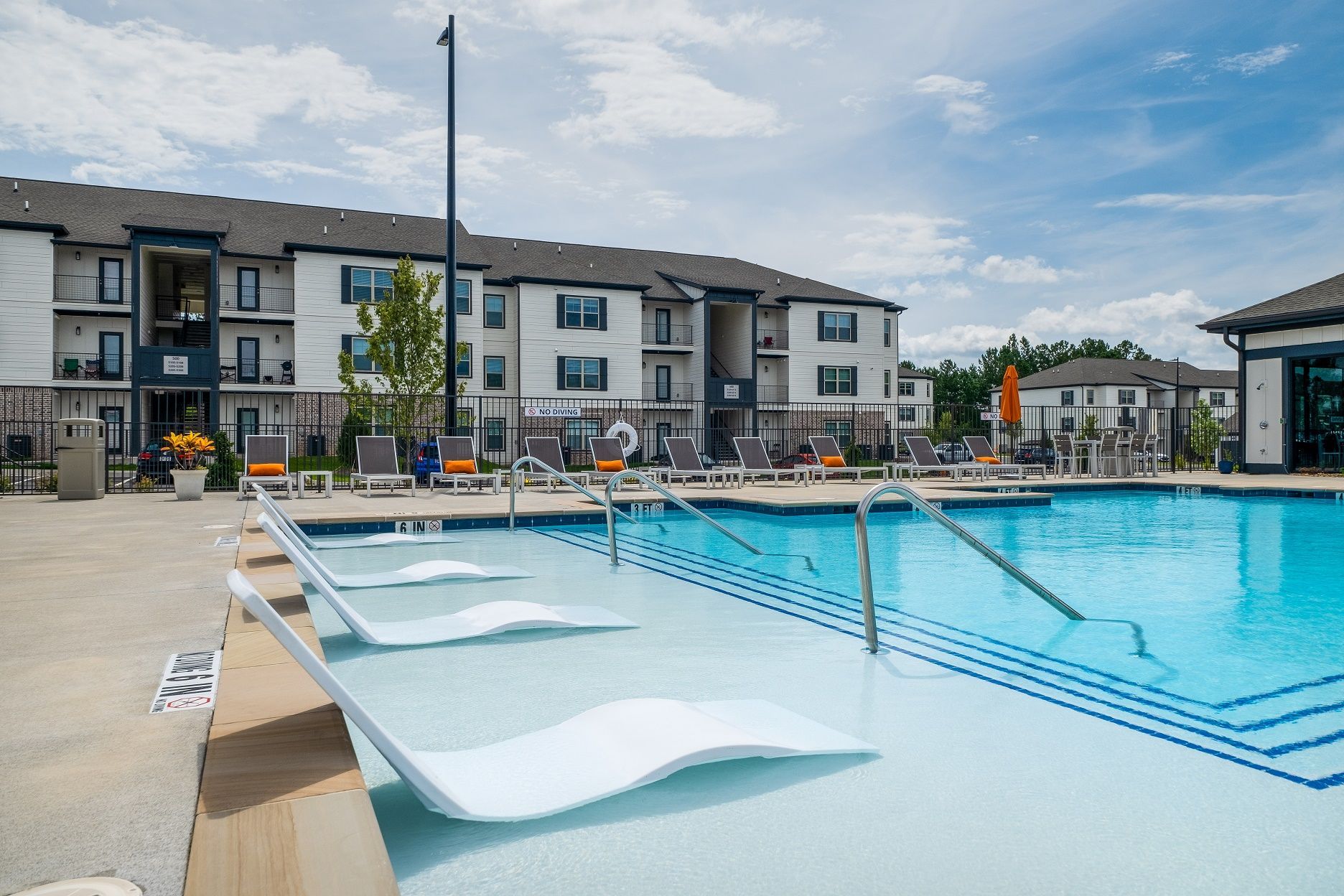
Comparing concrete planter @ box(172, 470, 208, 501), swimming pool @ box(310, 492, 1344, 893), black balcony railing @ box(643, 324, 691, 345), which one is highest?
black balcony railing @ box(643, 324, 691, 345)

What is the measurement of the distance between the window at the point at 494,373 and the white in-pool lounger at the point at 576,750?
28.9 meters

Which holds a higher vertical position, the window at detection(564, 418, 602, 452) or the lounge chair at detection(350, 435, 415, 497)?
the window at detection(564, 418, 602, 452)

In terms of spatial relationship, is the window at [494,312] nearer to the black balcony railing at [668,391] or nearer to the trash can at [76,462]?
the black balcony railing at [668,391]

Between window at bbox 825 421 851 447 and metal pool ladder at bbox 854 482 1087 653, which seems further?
window at bbox 825 421 851 447

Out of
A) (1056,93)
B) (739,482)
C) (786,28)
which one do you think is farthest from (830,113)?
(739,482)

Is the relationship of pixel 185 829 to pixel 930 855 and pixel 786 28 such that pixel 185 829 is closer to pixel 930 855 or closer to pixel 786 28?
pixel 930 855

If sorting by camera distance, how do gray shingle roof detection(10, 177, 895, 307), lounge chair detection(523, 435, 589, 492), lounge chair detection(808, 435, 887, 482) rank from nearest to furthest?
lounge chair detection(523, 435, 589, 492) → lounge chair detection(808, 435, 887, 482) → gray shingle roof detection(10, 177, 895, 307)

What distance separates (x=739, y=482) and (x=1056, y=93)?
10386 mm

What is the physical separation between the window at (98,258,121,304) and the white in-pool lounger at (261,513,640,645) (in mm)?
28158

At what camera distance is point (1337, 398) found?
61.1 feet

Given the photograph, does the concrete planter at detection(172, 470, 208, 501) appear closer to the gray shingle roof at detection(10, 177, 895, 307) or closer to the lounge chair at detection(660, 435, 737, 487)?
the lounge chair at detection(660, 435, 737, 487)

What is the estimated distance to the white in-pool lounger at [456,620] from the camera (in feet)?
13.7

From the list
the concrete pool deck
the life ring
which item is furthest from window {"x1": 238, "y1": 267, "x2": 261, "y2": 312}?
→ the concrete pool deck

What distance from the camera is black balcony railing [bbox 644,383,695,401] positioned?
3431 cm
